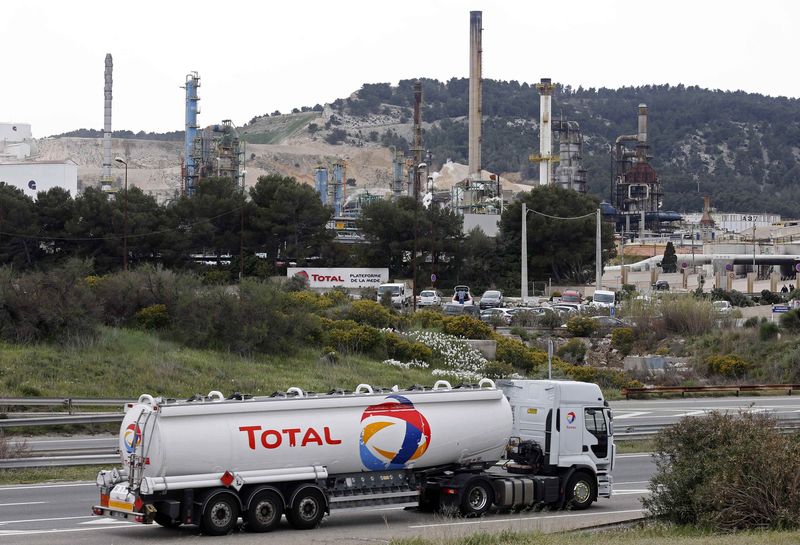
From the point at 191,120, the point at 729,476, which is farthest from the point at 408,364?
the point at 191,120

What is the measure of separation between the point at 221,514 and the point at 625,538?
5.61 metres

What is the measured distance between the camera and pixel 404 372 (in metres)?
42.8

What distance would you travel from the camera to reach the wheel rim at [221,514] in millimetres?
16531

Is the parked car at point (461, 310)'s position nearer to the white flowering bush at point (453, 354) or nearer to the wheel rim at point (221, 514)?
the white flowering bush at point (453, 354)

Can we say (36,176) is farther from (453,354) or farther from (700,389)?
(700,389)

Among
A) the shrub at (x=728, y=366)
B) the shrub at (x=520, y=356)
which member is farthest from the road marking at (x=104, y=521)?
the shrub at (x=728, y=366)

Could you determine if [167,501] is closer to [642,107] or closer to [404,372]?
[404,372]

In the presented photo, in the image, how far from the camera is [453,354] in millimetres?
47188

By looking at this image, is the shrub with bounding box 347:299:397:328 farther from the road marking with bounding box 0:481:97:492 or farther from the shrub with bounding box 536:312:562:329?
the road marking with bounding box 0:481:97:492

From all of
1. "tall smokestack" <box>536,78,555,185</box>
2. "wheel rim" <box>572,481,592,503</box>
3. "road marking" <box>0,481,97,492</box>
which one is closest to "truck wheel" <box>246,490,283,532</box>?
"wheel rim" <box>572,481,592,503</box>

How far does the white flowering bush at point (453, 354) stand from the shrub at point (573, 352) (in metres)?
6.47

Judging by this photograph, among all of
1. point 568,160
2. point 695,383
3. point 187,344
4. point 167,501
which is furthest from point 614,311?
point 568,160

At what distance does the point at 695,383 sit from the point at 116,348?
22.5 meters

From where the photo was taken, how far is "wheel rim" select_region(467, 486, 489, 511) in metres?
18.8
